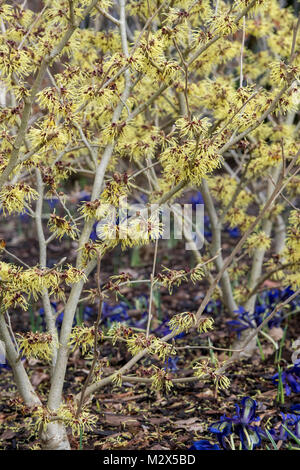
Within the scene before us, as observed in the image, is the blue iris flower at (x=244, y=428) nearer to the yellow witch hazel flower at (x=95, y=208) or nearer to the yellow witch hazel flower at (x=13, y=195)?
the yellow witch hazel flower at (x=95, y=208)

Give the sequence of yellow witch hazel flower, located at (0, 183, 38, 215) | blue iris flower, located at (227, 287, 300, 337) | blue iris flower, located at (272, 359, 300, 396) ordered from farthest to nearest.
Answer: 1. blue iris flower, located at (227, 287, 300, 337)
2. blue iris flower, located at (272, 359, 300, 396)
3. yellow witch hazel flower, located at (0, 183, 38, 215)

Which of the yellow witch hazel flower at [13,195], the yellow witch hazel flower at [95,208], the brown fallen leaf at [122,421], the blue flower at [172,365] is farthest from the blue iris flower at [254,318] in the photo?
the yellow witch hazel flower at [13,195]

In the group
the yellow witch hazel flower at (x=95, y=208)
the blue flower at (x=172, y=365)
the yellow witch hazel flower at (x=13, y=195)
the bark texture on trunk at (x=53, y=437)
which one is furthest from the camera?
the blue flower at (x=172, y=365)

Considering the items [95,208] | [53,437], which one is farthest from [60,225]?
[53,437]

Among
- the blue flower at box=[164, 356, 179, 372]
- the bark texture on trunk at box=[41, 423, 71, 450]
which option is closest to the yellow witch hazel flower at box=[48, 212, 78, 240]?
the bark texture on trunk at box=[41, 423, 71, 450]

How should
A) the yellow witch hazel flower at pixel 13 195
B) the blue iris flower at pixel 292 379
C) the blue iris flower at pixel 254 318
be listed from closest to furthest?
the yellow witch hazel flower at pixel 13 195 < the blue iris flower at pixel 292 379 < the blue iris flower at pixel 254 318

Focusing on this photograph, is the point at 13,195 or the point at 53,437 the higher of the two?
the point at 13,195

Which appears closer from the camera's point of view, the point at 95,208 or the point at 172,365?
the point at 95,208

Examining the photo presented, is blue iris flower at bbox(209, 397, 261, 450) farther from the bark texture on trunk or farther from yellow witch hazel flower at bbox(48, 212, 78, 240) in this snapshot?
yellow witch hazel flower at bbox(48, 212, 78, 240)

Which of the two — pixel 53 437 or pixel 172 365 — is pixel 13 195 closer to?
pixel 53 437

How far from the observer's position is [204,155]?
2.07 metres

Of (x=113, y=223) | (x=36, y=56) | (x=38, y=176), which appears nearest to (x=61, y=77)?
(x=36, y=56)
